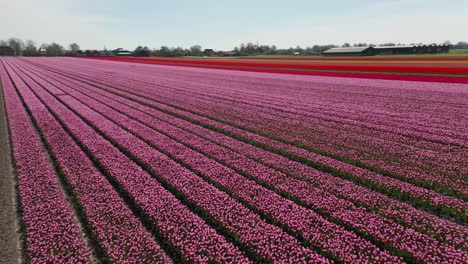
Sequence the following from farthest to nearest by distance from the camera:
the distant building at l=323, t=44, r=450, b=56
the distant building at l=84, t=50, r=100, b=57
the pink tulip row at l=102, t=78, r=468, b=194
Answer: the distant building at l=84, t=50, r=100, b=57 < the distant building at l=323, t=44, r=450, b=56 < the pink tulip row at l=102, t=78, r=468, b=194

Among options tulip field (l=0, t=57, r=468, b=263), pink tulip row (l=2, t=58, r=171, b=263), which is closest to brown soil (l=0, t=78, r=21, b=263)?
tulip field (l=0, t=57, r=468, b=263)

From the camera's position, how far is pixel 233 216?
323 inches

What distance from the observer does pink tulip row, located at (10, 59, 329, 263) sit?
6684mm

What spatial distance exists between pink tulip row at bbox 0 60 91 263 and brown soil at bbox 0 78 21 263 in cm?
22

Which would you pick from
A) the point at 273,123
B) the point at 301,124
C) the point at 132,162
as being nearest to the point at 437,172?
the point at 301,124

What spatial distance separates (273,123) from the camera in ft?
59.0

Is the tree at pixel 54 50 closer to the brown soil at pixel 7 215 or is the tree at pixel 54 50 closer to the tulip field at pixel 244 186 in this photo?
the tulip field at pixel 244 186

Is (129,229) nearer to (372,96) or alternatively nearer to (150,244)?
(150,244)

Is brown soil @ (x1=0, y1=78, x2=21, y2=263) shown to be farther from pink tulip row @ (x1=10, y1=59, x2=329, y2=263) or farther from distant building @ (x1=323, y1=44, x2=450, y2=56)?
distant building @ (x1=323, y1=44, x2=450, y2=56)

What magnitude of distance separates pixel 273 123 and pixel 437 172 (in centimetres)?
913

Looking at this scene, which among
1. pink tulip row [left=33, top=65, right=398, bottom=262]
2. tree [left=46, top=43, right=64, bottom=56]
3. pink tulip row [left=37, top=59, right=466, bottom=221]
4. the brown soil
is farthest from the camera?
tree [left=46, top=43, right=64, bottom=56]

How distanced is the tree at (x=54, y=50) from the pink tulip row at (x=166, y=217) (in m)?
Result: 201

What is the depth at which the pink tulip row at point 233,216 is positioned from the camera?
6684mm

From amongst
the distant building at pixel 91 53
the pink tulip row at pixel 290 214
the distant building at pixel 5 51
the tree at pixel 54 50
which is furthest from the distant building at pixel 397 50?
the distant building at pixel 5 51
